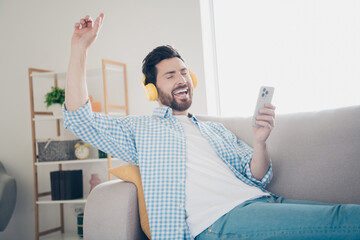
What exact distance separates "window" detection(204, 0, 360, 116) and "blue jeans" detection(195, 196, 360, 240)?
5.13 feet

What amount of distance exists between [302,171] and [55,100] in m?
2.15

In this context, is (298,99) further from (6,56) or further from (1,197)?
(6,56)

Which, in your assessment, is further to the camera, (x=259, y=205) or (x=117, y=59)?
(x=117, y=59)

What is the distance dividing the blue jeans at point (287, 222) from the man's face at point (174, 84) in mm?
592

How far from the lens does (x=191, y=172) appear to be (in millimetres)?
1334

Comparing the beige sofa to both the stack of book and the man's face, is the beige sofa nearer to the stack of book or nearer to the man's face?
the man's face

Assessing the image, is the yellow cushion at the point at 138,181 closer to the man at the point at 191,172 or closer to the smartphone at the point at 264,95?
the man at the point at 191,172

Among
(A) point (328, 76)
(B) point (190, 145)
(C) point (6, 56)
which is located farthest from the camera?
(C) point (6, 56)

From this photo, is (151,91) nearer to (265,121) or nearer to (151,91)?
(151,91)

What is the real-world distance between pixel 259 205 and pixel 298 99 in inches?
63.3

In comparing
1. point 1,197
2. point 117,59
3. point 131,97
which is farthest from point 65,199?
point 117,59

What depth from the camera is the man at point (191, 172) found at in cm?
111

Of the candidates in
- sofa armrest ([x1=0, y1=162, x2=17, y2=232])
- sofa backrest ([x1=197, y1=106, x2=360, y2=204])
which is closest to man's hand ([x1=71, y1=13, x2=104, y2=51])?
sofa backrest ([x1=197, y1=106, x2=360, y2=204])

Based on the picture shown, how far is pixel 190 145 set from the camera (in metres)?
1.44
